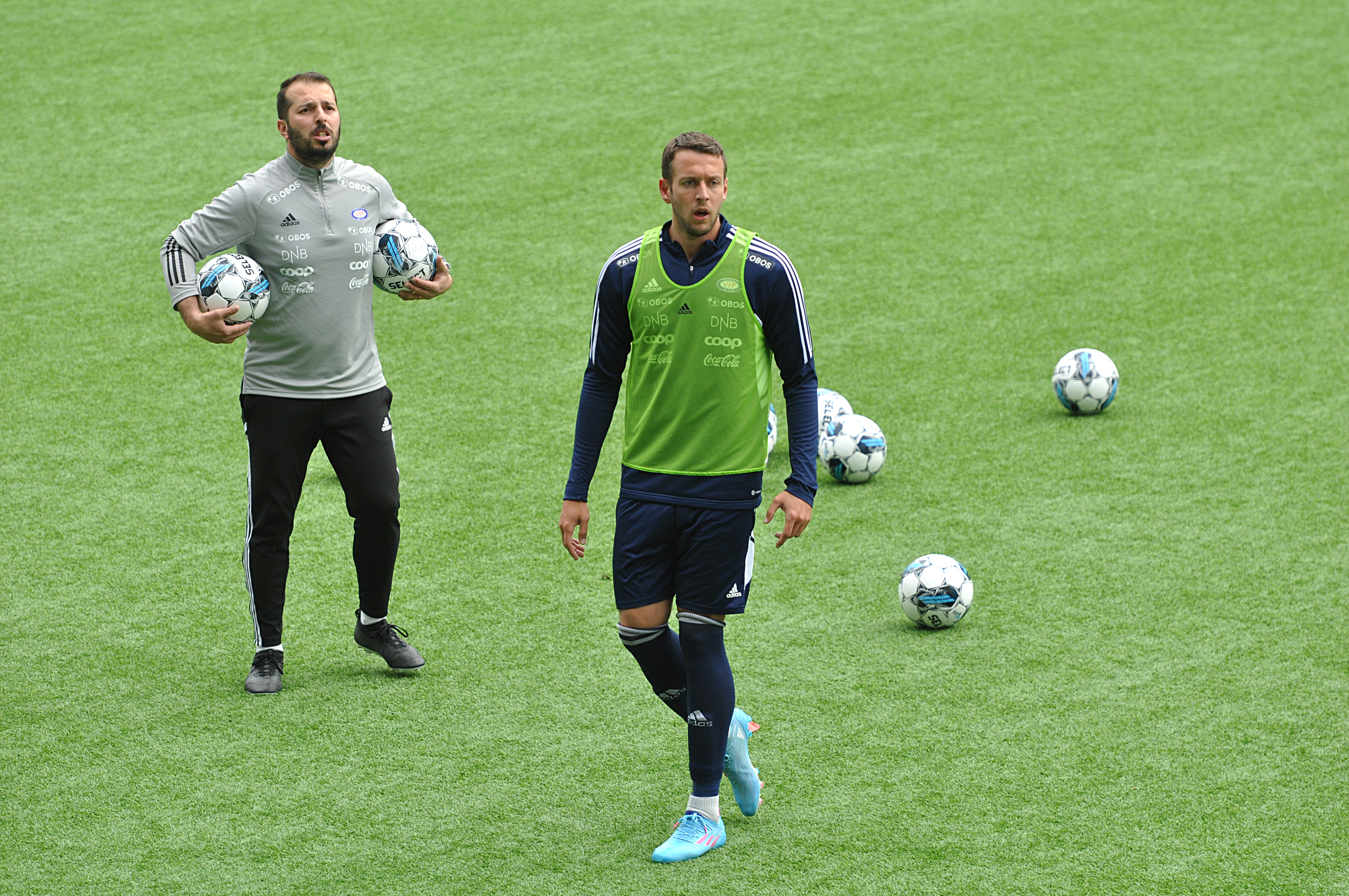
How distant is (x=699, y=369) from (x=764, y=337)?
0.25 m

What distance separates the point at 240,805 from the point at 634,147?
963 cm

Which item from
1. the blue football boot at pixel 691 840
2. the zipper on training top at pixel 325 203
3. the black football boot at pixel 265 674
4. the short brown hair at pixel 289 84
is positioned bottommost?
the blue football boot at pixel 691 840

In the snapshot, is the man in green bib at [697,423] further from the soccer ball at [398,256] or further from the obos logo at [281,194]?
the obos logo at [281,194]

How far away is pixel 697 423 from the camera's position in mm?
4781

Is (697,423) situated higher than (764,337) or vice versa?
(764,337)

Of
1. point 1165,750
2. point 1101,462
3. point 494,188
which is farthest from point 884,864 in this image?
point 494,188

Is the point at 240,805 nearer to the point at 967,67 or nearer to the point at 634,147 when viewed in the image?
the point at 634,147

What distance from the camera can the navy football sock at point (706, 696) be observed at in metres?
4.82

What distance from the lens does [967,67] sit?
15656 millimetres

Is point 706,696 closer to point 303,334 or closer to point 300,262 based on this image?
point 303,334

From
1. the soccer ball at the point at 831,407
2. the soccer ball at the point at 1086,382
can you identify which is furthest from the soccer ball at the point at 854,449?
the soccer ball at the point at 1086,382

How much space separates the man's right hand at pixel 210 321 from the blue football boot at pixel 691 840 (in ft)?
8.23

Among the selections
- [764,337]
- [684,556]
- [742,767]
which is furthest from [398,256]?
[742,767]

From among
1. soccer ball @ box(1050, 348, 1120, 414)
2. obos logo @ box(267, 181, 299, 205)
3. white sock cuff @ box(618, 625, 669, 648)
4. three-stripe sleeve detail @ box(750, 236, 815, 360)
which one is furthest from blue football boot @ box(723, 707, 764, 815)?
soccer ball @ box(1050, 348, 1120, 414)
